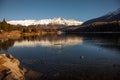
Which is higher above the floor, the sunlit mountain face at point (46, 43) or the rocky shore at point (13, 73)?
the rocky shore at point (13, 73)

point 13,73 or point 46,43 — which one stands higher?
point 13,73

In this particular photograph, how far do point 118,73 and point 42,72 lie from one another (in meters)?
10.5

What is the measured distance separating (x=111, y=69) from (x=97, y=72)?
9.53 feet

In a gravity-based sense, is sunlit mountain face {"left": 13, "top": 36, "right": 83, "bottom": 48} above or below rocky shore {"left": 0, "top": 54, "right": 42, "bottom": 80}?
below

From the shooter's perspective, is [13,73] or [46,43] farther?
[46,43]

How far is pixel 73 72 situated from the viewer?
29.7 metres

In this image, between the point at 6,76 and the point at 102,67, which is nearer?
the point at 6,76

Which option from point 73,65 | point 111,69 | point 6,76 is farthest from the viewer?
point 73,65

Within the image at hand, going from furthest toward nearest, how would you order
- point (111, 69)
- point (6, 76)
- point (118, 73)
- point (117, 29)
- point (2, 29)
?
point (117, 29) → point (2, 29) → point (111, 69) → point (118, 73) → point (6, 76)

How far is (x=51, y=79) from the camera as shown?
2639 centimetres

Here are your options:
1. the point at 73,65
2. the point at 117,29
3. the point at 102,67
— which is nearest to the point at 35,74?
the point at 73,65

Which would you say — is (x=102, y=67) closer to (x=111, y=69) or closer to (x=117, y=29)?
(x=111, y=69)

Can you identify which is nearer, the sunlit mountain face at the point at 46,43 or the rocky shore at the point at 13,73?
the rocky shore at the point at 13,73

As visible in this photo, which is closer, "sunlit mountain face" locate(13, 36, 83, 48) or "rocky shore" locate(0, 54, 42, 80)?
"rocky shore" locate(0, 54, 42, 80)
